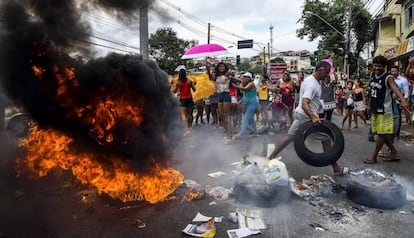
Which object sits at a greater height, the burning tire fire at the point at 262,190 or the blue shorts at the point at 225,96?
the blue shorts at the point at 225,96

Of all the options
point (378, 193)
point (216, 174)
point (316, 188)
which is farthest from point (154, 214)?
point (378, 193)

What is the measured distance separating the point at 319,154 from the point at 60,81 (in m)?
3.92

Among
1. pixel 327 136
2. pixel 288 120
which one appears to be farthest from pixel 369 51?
pixel 327 136

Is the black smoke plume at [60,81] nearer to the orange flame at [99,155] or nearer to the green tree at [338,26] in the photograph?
the orange flame at [99,155]

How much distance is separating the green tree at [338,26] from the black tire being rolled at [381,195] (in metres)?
44.3

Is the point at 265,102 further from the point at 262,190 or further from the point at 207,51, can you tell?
the point at 262,190

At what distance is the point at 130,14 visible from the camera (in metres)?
5.37

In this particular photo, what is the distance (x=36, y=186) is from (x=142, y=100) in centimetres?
203

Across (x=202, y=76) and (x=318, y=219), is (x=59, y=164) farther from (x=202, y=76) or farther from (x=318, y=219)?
(x=202, y=76)

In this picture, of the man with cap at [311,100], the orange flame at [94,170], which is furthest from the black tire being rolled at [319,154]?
the orange flame at [94,170]

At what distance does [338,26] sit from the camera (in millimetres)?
46281

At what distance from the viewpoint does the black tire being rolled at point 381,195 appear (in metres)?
4.24

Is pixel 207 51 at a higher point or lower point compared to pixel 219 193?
higher

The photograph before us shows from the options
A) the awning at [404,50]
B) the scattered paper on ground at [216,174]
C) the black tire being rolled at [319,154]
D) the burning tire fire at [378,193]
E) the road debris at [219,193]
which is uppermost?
the awning at [404,50]
